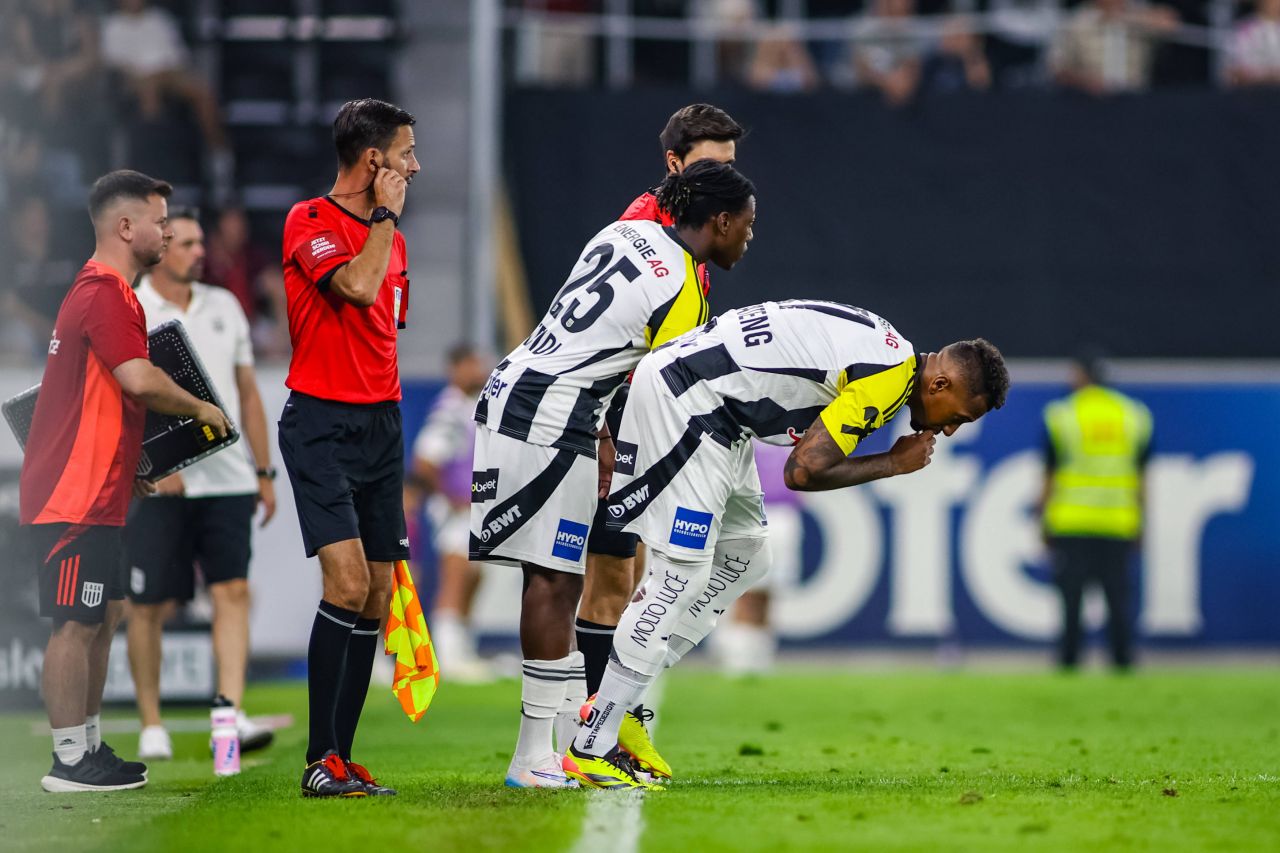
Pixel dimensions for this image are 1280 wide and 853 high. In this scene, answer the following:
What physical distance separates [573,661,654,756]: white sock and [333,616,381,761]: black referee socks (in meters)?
0.77

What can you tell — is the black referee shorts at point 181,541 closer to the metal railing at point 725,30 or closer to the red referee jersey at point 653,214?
the red referee jersey at point 653,214

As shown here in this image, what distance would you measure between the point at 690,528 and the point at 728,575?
48cm

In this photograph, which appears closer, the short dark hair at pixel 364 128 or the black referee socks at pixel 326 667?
the black referee socks at pixel 326 667

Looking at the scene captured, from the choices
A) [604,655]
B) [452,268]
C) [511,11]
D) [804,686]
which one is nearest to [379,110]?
[604,655]

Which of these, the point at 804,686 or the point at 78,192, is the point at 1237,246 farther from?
the point at 78,192

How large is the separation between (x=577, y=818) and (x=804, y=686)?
7.04 m

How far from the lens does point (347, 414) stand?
6.27 meters

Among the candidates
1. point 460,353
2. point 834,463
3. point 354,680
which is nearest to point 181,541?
point 354,680

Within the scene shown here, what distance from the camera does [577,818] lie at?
5.55 m

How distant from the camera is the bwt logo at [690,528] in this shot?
626 centimetres

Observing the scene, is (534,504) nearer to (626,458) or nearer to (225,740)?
(626,458)

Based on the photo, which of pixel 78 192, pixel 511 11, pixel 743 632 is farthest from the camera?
pixel 511 11

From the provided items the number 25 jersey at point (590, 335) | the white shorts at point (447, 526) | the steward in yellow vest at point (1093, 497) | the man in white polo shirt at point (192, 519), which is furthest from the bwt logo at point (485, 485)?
the steward in yellow vest at point (1093, 497)

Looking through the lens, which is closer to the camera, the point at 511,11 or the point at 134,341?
the point at 134,341
